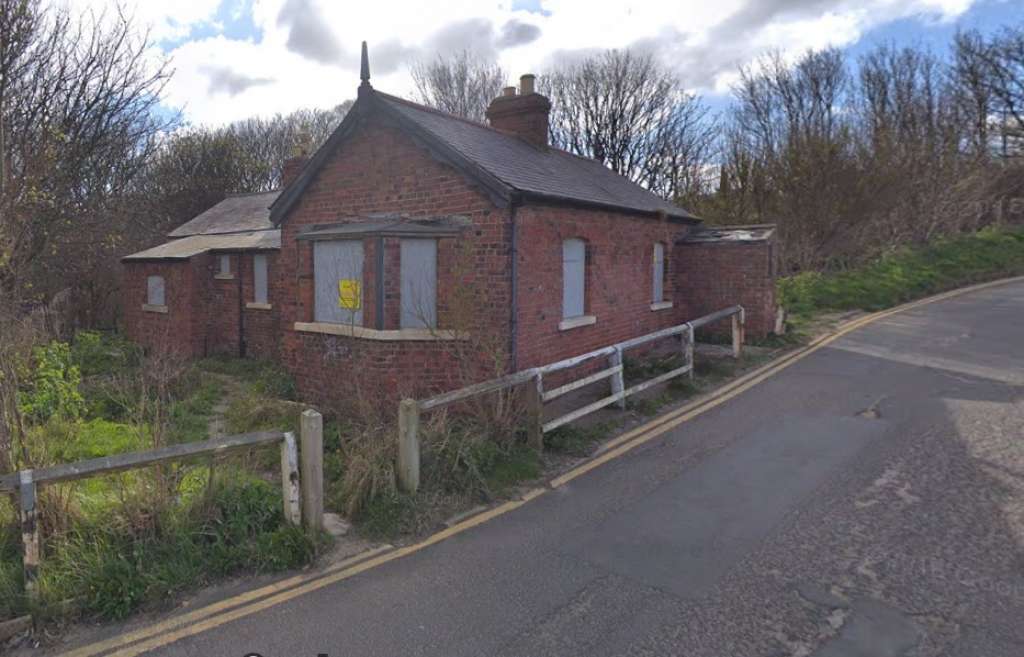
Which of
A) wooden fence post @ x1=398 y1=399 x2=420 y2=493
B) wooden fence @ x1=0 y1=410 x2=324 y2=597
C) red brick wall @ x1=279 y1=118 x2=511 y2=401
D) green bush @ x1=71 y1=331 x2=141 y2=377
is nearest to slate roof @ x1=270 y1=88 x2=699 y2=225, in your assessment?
red brick wall @ x1=279 y1=118 x2=511 y2=401

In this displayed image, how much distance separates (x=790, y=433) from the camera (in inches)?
314

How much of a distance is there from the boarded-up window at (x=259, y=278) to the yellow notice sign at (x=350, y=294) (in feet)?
25.1

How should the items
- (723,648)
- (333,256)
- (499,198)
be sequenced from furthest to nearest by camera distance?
(333,256), (499,198), (723,648)

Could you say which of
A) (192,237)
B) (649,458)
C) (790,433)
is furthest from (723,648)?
(192,237)

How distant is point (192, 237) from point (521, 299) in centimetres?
1585

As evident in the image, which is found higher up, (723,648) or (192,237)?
(192,237)

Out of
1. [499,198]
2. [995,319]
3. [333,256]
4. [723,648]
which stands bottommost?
[723,648]

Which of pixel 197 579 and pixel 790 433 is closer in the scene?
pixel 197 579

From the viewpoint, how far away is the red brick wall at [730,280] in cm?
1439

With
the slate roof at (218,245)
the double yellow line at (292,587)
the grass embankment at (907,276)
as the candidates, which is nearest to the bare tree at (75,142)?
the slate roof at (218,245)

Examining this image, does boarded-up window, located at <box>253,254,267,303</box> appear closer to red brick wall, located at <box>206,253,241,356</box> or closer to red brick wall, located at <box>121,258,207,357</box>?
red brick wall, located at <box>206,253,241,356</box>

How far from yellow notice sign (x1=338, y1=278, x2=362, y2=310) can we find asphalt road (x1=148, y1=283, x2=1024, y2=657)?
5.00 metres

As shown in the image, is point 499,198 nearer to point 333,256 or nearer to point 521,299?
point 521,299

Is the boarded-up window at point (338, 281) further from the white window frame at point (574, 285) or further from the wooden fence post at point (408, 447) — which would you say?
the wooden fence post at point (408, 447)
